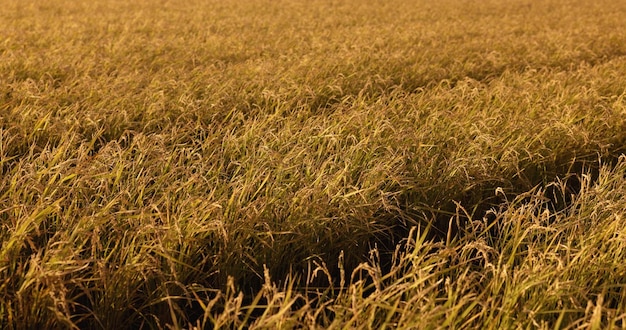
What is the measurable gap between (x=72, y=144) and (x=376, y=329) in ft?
5.40

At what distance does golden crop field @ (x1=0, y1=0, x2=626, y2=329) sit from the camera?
1348mm

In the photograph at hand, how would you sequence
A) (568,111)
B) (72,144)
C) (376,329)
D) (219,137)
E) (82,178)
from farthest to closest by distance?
(568,111) → (219,137) → (72,144) → (82,178) → (376,329)

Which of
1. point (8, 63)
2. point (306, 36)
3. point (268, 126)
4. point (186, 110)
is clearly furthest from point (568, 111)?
point (306, 36)

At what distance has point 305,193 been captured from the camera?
1.78m

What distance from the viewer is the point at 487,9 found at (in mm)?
12008

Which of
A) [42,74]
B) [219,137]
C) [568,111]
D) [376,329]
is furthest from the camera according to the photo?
[42,74]

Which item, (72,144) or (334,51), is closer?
(72,144)

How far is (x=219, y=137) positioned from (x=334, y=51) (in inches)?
118

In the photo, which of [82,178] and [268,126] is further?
[268,126]

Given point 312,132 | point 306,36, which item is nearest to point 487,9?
point 306,36

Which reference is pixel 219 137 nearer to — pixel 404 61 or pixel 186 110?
pixel 186 110

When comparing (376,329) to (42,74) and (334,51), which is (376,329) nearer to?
(42,74)

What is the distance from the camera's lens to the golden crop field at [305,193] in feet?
4.42

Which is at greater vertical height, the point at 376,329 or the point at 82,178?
the point at 82,178
